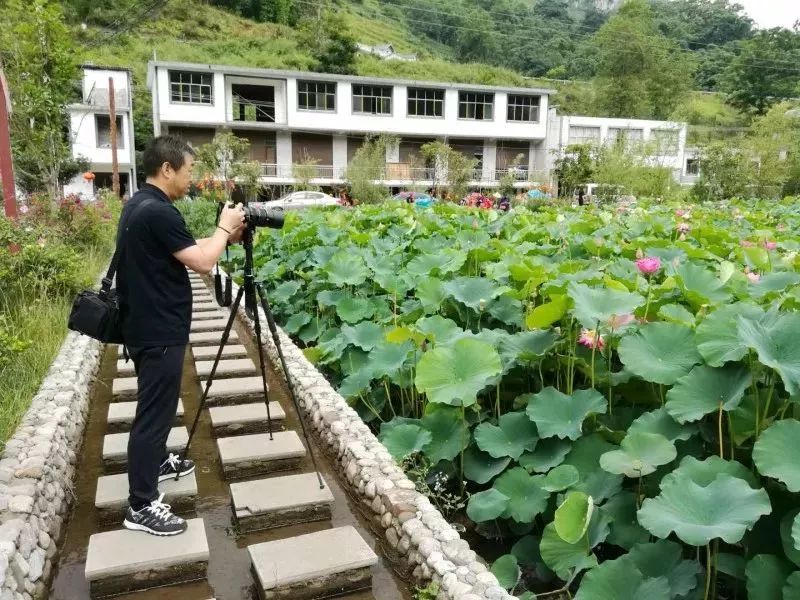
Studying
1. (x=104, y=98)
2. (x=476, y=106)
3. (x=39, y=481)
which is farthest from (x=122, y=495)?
(x=476, y=106)

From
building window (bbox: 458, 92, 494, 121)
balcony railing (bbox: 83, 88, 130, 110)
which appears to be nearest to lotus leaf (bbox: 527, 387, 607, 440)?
balcony railing (bbox: 83, 88, 130, 110)

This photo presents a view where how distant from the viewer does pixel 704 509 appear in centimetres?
200

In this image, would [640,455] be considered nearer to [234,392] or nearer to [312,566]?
[312,566]

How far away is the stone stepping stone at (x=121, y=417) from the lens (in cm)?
389

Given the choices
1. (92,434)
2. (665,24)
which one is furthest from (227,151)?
(665,24)

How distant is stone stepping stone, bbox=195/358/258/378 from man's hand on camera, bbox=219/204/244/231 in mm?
2355

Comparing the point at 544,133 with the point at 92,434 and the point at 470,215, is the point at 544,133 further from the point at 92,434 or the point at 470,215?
the point at 92,434

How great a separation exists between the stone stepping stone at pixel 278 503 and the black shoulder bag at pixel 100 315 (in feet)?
3.20

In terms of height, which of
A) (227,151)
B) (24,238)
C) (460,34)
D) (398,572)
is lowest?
(398,572)

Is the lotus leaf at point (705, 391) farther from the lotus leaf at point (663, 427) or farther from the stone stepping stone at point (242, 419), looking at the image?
the stone stepping stone at point (242, 419)

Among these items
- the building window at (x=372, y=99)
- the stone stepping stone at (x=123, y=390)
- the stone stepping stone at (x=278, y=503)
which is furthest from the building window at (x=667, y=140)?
the stone stepping stone at (x=278, y=503)

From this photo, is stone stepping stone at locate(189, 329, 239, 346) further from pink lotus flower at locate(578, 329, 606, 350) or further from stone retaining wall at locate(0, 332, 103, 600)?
pink lotus flower at locate(578, 329, 606, 350)

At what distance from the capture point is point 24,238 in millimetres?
6277

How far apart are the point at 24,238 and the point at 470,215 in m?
5.44
